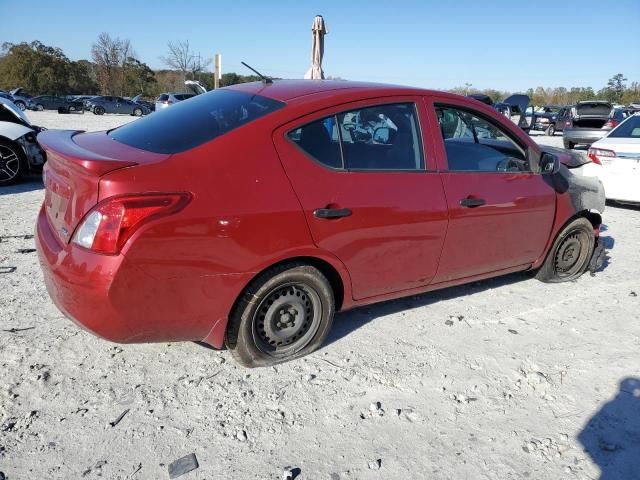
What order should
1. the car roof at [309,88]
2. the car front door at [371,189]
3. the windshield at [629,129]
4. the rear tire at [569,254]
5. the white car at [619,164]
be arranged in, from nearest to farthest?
the car front door at [371,189], the car roof at [309,88], the rear tire at [569,254], the white car at [619,164], the windshield at [629,129]

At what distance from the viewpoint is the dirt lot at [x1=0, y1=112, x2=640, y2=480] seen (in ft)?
7.64

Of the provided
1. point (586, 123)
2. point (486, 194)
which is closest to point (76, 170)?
point (486, 194)

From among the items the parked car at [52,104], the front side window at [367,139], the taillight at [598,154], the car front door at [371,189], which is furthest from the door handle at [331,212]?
the parked car at [52,104]

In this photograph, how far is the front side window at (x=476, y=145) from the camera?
3.57 metres

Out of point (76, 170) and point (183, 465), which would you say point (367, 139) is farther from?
point (183, 465)

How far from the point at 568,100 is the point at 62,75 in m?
59.8

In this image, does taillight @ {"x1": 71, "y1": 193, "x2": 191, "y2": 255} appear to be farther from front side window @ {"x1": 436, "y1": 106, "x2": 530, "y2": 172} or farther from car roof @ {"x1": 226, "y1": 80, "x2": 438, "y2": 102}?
front side window @ {"x1": 436, "y1": 106, "x2": 530, "y2": 172}

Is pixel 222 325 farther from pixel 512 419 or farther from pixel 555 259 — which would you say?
pixel 555 259

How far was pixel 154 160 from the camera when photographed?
8.42ft

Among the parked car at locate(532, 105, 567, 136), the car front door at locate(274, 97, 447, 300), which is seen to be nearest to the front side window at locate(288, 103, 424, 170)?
the car front door at locate(274, 97, 447, 300)

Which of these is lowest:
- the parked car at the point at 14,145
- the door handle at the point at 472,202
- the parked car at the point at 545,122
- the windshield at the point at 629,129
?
the parked car at the point at 545,122

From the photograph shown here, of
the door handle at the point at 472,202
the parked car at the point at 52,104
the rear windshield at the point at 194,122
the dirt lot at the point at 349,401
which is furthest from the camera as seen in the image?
the parked car at the point at 52,104

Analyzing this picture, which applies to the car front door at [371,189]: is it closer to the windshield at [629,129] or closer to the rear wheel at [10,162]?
the windshield at [629,129]

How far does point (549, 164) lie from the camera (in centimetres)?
404
